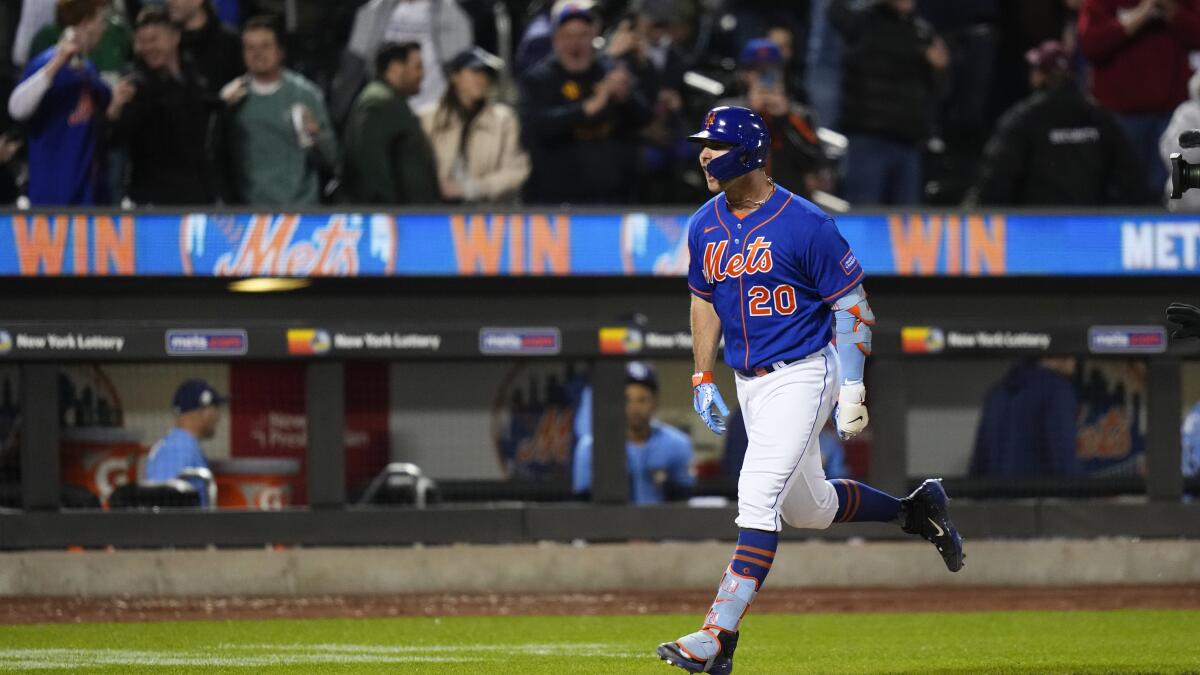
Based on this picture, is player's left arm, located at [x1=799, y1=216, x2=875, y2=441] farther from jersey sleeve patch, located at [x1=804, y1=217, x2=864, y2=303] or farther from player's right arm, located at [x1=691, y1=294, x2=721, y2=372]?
player's right arm, located at [x1=691, y1=294, x2=721, y2=372]

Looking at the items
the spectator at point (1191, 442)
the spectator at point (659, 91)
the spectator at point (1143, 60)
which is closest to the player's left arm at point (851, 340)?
the spectator at point (1191, 442)

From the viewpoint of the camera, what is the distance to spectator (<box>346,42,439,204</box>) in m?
10.4

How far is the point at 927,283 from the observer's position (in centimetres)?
1110

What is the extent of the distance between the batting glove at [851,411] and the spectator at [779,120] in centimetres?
457

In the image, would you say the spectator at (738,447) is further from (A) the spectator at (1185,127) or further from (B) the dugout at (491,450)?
(A) the spectator at (1185,127)

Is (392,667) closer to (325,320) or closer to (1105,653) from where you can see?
(1105,653)

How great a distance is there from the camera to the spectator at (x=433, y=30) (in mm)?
11203

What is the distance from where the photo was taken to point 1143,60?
1133cm

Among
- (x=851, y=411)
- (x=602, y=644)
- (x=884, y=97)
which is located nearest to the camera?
(x=851, y=411)

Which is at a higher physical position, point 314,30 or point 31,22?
point 314,30

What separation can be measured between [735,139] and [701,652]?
5.40 feet

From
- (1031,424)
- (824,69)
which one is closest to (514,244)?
(824,69)

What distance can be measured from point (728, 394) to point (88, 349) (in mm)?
3496

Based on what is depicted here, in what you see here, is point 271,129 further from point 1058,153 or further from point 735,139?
point 735,139
